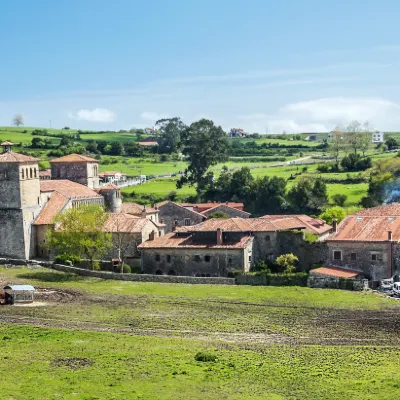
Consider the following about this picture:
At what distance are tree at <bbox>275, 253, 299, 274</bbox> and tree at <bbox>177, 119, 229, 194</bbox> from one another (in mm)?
50431

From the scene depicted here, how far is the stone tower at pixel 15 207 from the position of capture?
270 ft

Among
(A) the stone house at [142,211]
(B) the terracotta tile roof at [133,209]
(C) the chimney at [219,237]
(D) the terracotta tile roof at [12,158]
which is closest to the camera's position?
(C) the chimney at [219,237]

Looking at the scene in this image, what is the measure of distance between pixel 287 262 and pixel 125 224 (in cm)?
1840

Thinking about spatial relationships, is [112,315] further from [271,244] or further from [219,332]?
[271,244]

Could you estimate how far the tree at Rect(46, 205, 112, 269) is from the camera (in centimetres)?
7588

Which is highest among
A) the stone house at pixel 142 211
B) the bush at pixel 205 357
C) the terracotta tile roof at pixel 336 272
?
the stone house at pixel 142 211

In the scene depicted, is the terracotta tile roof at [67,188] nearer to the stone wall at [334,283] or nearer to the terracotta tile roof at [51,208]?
the terracotta tile roof at [51,208]

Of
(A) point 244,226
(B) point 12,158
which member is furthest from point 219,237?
(B) point 12,158

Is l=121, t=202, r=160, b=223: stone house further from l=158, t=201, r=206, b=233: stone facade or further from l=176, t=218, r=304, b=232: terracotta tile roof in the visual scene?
l=176, t=218, r=304, b=232: terracotta tile roof

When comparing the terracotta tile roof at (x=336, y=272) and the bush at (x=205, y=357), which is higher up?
the terracotta tile roof at (x=336, y=272)

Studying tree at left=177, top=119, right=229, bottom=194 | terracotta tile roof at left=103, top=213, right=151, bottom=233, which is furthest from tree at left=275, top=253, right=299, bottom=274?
tree at left=177, top=119, right=229, bottom=194

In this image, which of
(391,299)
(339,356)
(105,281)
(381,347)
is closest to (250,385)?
(339,356)

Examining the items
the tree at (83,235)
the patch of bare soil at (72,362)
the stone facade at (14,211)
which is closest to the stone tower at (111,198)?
the stone facade at (14,211)

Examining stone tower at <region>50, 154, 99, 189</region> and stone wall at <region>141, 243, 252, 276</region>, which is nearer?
stone wall at <region>141, 243, 252, 276</region>
